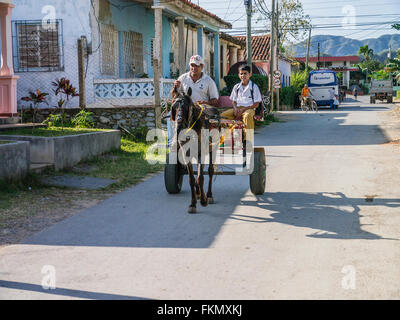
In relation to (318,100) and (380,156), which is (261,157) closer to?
(380,156)

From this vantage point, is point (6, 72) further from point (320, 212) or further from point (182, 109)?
point (320, 212)

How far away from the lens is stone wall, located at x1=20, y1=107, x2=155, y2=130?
1727 cm

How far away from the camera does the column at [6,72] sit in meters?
14.6

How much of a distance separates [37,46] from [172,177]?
10.1m

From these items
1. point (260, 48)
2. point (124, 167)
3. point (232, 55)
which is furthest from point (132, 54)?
point (260, 48)

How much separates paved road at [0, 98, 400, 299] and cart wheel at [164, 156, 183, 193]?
0.67ft

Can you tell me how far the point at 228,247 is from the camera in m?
6.11

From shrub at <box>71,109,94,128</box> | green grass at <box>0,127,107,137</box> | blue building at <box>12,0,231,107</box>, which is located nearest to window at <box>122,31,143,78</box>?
blue building at <box>12,0,231,107</box>

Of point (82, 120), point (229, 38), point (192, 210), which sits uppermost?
point (229, 38)

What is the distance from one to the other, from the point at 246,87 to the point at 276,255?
4.22 meters

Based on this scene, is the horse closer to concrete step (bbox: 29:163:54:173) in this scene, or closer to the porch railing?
concrete step (bbox: 29:163:54:173)
